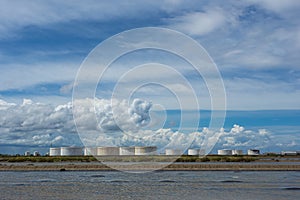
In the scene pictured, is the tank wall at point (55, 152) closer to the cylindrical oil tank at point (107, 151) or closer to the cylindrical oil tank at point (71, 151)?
the cylindrical oil tank at point (71, 151)

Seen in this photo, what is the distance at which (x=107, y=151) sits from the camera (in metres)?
165

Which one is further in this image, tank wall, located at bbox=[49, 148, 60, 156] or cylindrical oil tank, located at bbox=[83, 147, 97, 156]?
tank wall, located at bbox=[49, 148, 60, 156]

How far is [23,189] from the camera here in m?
45.6

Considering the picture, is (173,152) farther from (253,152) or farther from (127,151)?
(253,152)

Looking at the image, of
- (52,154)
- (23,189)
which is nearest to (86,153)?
(52,154)

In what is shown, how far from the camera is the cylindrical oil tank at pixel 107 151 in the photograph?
164350 millimetres

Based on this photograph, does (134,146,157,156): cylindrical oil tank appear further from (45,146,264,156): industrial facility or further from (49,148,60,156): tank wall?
(49,148,60,156): tank wall

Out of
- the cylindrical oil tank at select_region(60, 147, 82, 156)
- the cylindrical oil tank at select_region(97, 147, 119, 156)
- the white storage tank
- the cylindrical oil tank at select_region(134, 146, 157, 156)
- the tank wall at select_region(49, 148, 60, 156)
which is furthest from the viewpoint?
the white storage tank

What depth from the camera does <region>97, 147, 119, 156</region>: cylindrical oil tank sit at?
539ft

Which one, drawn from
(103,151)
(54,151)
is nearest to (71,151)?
(54,151)

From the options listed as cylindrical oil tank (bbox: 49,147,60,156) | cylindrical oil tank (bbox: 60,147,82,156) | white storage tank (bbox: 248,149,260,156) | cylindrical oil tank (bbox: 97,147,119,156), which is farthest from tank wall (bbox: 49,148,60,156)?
white storage tank (bbox: 248,149,260,156)

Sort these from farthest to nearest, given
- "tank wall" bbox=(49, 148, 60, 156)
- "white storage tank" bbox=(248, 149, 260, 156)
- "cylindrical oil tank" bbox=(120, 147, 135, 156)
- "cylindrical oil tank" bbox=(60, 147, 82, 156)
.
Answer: "white storage tank" bbox=(248, 149, 260, 156), "tank wall" bbox=(49, 148, 60, 156), "cylindrical oil tank" bbox=(60, 147, 82, 156), "cylindrical oil tank" bbox=(120, 147, 135, 156)

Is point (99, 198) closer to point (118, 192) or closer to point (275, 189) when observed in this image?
point (118, 192)

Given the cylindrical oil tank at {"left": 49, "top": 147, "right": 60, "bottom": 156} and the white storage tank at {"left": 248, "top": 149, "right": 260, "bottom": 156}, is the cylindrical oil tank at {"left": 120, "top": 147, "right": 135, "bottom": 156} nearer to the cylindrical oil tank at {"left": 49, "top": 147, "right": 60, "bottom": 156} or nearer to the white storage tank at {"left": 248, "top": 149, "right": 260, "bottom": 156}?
the cylindrical oil tank at {"left": 49, "top": 147, "right": 60, "bottom": 156}
